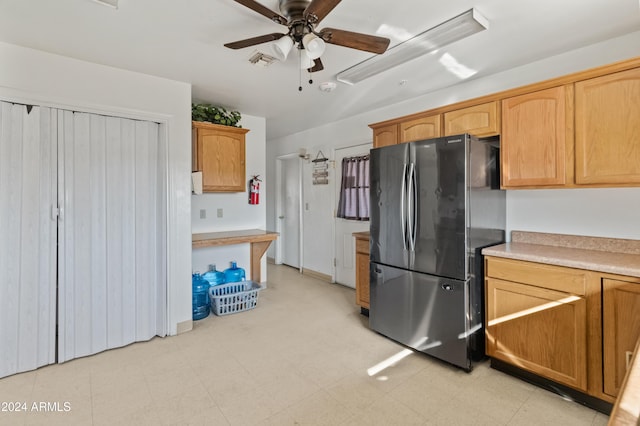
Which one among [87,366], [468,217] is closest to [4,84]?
[87,366]

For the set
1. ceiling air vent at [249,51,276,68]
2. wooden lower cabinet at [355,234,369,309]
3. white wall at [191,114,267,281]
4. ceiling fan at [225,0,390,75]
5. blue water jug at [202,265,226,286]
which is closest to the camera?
ceiling fan at [225,0,390,75]

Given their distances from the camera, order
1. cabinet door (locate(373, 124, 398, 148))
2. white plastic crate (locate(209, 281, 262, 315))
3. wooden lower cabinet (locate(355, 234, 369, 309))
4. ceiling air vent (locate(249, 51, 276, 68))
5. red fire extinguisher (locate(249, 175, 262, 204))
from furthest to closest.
Answer: 1. red fire extinguisher (locate(249, 175, 262, 204))
2. white plastic crate (locate(209, 281, 262, 315))
3. wooden lower cabinet (locate(355, 234, 369, 309))
4. cabinet door (locate(373, 124, 398, 148))
5. ceiling air vent (locate(249, 51, 276, 68))

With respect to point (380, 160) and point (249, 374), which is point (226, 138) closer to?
point (380, 160)

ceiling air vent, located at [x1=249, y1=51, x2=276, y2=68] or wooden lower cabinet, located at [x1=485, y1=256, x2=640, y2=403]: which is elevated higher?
ceiling air vent, located at [x1=249, y1=51, x2=276, y2=68]

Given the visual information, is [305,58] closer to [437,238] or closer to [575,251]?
[437,238]

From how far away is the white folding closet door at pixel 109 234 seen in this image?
2.53 m

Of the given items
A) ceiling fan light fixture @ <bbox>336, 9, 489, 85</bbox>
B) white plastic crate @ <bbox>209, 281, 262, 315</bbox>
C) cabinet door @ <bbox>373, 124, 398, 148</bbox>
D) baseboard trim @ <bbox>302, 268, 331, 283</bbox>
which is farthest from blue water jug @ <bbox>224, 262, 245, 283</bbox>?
ceiling fan light fixture @ <bbox>336, 9, 489, 85</bbox>

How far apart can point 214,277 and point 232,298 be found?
1.59ft

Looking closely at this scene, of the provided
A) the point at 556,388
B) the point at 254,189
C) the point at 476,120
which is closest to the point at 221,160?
the point at 254,189

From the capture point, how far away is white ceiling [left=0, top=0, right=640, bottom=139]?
6.11ft

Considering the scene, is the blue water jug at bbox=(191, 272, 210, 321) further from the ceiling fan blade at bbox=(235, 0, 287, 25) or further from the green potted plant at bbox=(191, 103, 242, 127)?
the ceiling fan blade at bbox=(235, 0, 287, 25)

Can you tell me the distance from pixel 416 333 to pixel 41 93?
347cm

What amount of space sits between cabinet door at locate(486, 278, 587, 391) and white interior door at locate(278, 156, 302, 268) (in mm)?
3577

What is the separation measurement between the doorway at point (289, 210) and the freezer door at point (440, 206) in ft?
10.1
